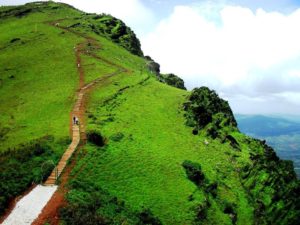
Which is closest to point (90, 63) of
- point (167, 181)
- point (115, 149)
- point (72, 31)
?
point (72, 31)

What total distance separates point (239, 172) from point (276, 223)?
9487 millimetres

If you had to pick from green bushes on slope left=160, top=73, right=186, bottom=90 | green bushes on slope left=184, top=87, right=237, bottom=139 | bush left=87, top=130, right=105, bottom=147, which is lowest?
bush left=87, top=130, right=105, bottom=147

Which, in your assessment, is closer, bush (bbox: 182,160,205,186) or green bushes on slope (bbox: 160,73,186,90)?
bush (bbox: 182,160,205,186)

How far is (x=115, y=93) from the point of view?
266 feet

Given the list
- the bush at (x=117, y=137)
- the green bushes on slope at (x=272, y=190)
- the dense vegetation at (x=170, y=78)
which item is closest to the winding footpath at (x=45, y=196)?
the bush at (x=117, y=137)

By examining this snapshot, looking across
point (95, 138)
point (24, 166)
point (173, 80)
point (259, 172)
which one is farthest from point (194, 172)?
point (173, 80)

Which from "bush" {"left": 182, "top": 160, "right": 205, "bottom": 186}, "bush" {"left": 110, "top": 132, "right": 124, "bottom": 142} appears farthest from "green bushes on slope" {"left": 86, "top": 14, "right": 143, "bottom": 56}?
"bush" {"left": 182, "top": 160, "right": 205, "bottom": 186}

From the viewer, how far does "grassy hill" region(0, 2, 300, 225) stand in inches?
1884

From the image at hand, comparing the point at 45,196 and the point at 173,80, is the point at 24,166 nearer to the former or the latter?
the point at 45,196

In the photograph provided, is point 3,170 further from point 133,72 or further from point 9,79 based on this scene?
point 133,72

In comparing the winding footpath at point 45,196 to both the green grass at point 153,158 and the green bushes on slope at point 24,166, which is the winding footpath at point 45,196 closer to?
the green bushes on slope at point 24,166

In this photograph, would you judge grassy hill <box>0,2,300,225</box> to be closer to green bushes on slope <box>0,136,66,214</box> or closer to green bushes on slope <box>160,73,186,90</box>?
green bushes on slope <box>0,136,66,214</box>

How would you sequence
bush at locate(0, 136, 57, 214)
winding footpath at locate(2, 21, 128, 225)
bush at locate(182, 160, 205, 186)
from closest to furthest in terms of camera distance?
winding footpath at locate(2, 21, 128, 225) < bush at locate(0, 136, 57, 214) < bush at locate(182, 160, 205, 186)

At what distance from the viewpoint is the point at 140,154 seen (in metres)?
57.3
